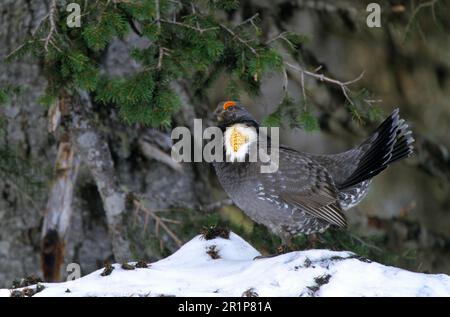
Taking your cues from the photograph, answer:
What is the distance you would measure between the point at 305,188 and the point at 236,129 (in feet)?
2.47

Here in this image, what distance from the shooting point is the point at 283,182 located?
7.04m

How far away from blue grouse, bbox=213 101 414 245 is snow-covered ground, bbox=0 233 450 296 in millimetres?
1161

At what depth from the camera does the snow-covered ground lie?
520cm

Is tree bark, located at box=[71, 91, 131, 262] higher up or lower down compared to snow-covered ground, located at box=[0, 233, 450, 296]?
higher up

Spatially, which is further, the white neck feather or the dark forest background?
the dark forest background

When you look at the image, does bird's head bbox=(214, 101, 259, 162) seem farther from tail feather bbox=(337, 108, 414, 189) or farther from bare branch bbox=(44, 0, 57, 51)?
bare branch bbox=(44, 0, 57, 51)

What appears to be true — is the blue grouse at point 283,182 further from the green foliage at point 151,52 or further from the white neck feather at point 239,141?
the green foliage at point 151,52

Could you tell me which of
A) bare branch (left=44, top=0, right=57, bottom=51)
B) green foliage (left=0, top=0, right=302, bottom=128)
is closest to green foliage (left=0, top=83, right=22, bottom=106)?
green foliage (left=0, top=0, right=302, bottom=128)

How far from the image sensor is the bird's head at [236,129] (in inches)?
278

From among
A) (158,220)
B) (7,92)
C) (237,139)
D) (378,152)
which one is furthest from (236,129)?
(7,92)

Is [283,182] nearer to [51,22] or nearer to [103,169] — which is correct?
[103,169]

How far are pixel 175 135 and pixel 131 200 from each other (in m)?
1.16
